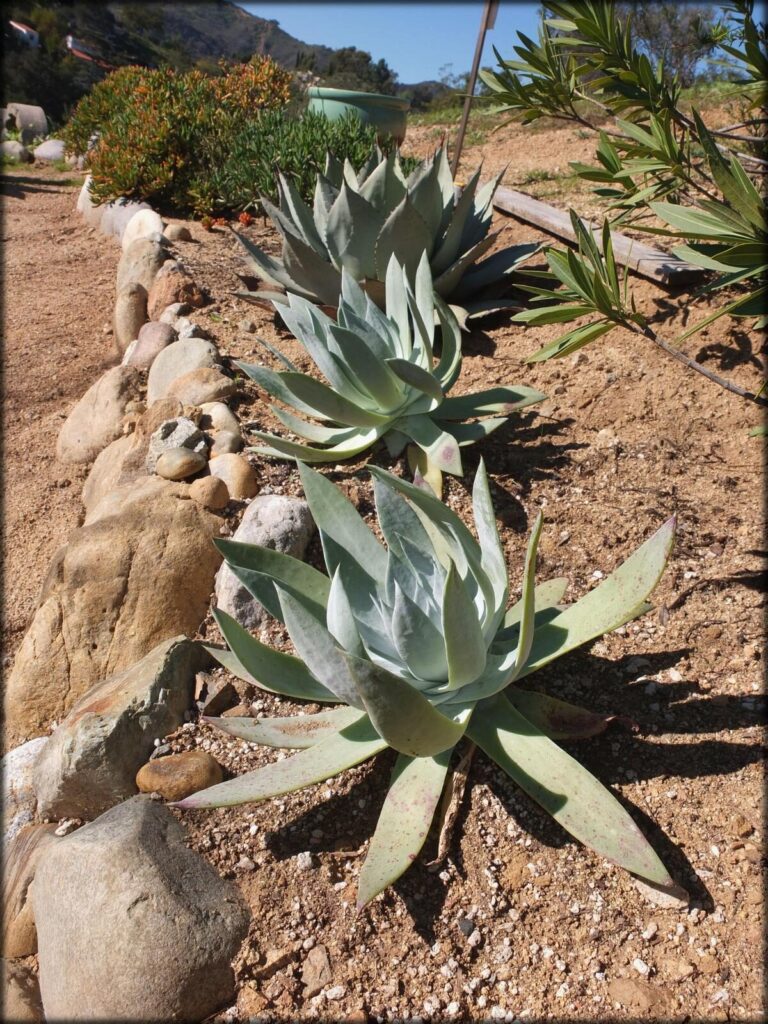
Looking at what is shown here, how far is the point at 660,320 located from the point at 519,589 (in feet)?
5.38

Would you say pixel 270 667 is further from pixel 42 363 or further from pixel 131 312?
pixel 42 363

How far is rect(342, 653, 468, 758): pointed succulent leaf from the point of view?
1.27 m

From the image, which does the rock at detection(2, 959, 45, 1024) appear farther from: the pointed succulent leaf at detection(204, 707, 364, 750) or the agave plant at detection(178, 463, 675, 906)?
the pointed succulent leaf at detection(204, 707, 364, 750)

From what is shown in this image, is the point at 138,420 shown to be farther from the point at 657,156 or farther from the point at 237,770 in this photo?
the point at 657,156

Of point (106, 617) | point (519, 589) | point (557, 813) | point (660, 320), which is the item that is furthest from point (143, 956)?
point (660, 320)

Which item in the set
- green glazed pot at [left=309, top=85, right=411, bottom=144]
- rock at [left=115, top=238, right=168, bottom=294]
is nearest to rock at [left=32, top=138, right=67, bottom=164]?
green glazed pot at [left=309, top=85, right=411, bottom=144]

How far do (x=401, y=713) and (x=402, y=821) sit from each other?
31cm

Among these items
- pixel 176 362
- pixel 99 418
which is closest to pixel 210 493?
pixel 176 362

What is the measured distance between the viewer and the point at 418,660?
1578 millimetres

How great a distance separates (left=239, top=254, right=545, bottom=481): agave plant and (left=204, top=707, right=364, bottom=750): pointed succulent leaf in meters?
0.90

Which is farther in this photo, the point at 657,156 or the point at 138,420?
the point at 138,420

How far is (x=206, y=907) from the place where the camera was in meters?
1.51

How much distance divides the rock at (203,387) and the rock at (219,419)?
0.28 feet

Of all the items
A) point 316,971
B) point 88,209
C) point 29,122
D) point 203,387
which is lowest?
point 316,971
